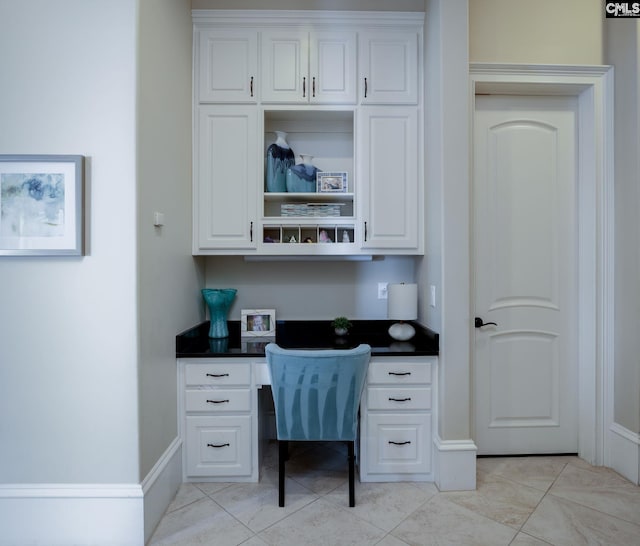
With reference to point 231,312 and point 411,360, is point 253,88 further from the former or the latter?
point 411,360

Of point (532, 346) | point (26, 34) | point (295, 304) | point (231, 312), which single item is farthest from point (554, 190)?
point (26, 34)

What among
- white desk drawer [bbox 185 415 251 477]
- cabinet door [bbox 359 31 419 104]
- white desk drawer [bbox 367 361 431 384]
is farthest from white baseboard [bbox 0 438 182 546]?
cabinet door [bbox 359 31 419 104]

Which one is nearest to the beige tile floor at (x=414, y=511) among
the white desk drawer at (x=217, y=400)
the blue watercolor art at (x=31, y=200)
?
the white desk drawer at (x=217, y=400)

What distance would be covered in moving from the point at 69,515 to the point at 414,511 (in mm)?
1594

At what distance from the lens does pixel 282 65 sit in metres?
2.23

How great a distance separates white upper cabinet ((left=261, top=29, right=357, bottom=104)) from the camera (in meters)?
2.23

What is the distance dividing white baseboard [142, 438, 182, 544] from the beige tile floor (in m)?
0.05

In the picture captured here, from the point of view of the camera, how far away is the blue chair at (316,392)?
167 cm

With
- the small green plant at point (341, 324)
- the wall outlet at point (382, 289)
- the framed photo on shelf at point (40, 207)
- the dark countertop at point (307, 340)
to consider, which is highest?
the framed photo on shelf at point (40, 207)

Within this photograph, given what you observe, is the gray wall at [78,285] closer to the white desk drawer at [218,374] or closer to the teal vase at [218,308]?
the white desk drawer at [218,374]

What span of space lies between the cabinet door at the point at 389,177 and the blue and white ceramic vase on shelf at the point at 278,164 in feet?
1.62

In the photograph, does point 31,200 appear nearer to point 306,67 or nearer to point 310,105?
point 310,105

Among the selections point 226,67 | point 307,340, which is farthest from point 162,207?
point 307,340

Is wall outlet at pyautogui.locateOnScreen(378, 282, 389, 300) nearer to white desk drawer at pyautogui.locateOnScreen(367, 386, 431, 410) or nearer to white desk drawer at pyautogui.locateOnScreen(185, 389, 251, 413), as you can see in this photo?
white desk drawer at pyautogui.locateOnScreen(367, 386, 431, 410)
